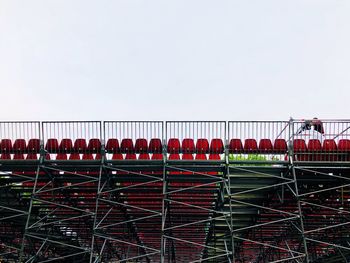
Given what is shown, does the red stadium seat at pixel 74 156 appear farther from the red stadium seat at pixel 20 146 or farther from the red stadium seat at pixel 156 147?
the red stadium seat at pixel 156 147

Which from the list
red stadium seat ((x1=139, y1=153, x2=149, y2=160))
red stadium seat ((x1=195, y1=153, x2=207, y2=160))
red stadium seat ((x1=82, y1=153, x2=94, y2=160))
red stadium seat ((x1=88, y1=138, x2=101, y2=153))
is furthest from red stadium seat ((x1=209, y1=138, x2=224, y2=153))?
red stadium seat ((x1=82, y1=153, x2=94, y2=160))

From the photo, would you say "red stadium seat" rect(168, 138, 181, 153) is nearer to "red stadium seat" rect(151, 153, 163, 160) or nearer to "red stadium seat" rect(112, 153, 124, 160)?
"red stadium seat" rect(151, 153, 163, 160)

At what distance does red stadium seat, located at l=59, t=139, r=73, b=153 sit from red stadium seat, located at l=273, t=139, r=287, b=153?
7725 mm

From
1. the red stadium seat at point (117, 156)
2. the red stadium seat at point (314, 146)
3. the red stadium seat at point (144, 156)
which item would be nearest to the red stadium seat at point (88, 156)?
the red stadium seat at point (117, 156)

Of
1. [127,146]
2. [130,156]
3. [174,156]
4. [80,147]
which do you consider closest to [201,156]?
[174,156]

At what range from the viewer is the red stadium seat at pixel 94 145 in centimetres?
1870

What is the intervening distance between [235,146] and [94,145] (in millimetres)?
5327

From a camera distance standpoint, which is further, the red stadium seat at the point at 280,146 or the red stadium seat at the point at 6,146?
the red stadium seat at the point at 6,146

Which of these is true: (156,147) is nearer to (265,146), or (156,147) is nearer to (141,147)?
(141,147)

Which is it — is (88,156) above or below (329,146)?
below

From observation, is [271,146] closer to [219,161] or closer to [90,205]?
[219,161]

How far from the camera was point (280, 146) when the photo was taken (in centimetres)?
1853

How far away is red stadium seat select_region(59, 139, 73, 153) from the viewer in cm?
1884

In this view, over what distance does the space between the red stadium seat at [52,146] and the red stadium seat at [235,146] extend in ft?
21.8
